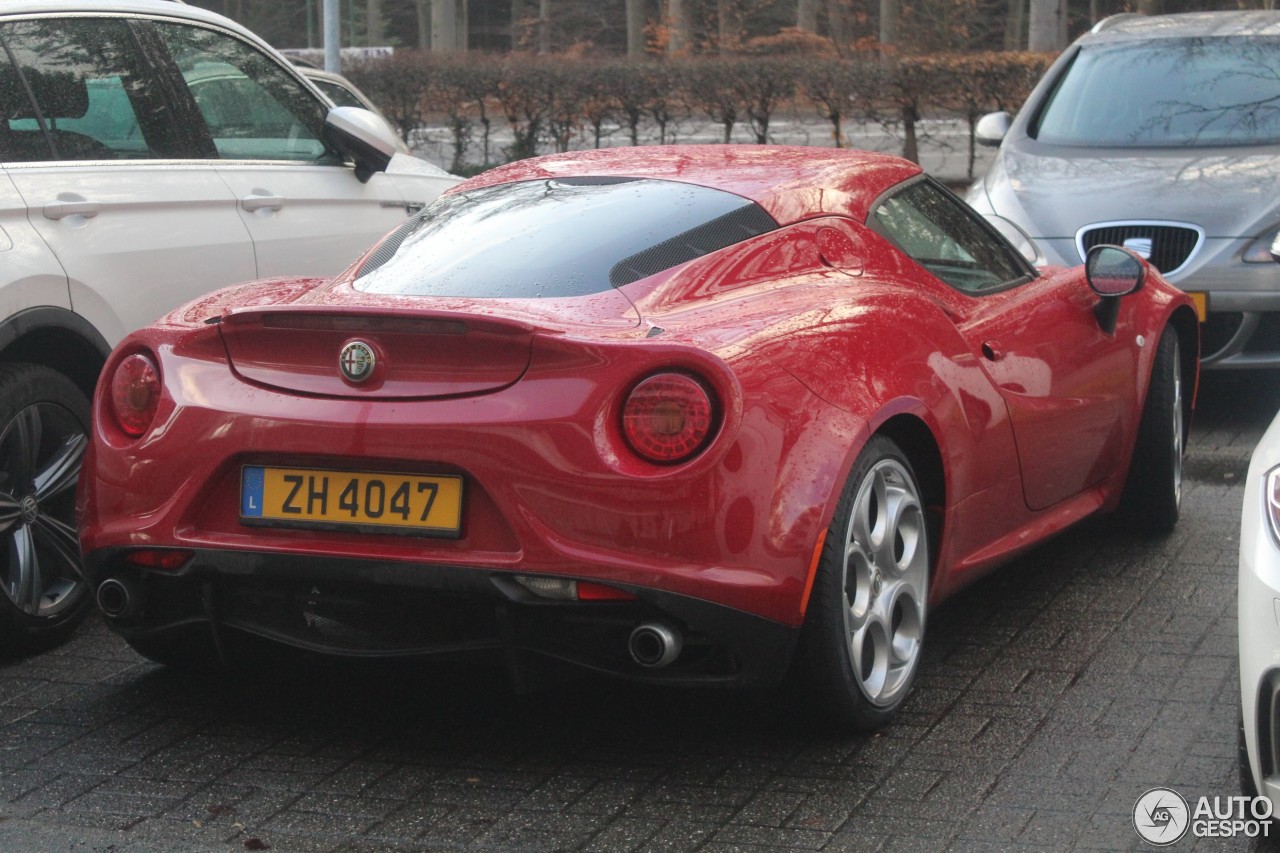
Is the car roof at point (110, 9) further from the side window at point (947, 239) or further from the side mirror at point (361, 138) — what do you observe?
the side window at point (947, 239)

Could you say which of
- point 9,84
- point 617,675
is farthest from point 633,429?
point 9,84

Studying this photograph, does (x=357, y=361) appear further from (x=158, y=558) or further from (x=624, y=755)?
(x=624, y=755)

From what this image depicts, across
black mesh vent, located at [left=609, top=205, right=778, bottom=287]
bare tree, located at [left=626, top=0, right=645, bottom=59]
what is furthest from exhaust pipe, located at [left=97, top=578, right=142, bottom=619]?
bare tree, located at [left=626, top=0, right=645, bottom=59]

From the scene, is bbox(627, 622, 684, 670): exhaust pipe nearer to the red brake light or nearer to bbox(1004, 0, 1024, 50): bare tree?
the red brake light

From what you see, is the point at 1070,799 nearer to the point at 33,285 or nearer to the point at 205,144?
the point at 33,285

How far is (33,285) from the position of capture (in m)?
4.81

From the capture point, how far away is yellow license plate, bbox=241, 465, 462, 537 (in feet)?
11.6

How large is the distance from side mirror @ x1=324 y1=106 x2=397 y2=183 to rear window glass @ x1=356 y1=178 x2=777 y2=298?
159 cm

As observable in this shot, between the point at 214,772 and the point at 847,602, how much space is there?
146 centimetres

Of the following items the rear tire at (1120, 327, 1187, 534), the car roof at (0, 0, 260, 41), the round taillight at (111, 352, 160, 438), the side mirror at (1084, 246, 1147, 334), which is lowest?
the rear tire at (1120, 327, 1187, 534)

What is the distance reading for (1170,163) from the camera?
26.6 ft

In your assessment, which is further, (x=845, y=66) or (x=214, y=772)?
(x=845, y=66)

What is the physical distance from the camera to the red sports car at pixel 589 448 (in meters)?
3.45

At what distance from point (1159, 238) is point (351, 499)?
5.12 meters
